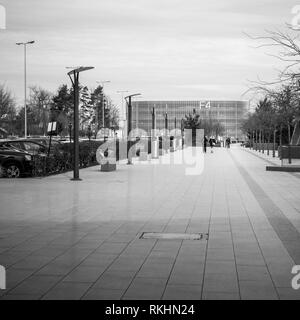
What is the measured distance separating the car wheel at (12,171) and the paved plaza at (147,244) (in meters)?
4.34

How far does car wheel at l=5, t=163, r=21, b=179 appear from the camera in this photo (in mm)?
19359

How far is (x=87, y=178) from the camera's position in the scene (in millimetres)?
19125

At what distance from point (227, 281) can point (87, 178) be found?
13693mm

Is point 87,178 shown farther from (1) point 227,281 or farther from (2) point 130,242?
(1) point 227,281

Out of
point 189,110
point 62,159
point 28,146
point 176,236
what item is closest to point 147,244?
point 176,236

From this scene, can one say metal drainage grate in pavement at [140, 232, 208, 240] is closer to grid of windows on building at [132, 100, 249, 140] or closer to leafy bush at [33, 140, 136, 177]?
leafy bush at [33, 140, 136, 177]

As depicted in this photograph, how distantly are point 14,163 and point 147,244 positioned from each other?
12.6 m

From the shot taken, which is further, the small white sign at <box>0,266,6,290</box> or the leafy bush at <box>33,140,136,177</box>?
the leafy bush at <box>33,140,136,177</box>

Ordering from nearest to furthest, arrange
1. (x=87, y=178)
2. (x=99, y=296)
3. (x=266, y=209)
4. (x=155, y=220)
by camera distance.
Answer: (x=99, y=296) → (x=155, y=220) → (x=266, y=209) → (x=87, y=178)

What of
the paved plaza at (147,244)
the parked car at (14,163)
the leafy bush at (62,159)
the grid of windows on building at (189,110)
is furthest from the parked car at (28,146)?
the grid of windows on building at (189,110)

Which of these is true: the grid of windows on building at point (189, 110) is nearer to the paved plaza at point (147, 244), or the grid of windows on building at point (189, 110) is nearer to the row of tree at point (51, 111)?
the row of tree at point (51, 111)

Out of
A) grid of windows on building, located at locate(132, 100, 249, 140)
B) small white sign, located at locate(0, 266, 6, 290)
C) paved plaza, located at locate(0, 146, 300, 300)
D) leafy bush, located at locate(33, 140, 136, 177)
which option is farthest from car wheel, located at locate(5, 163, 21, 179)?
grid of windows on building, located at locate(132, 100, 249, 140)

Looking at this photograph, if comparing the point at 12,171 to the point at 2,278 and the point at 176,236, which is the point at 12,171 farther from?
the point at 2,278

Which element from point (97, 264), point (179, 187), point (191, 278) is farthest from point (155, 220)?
point (179, 187)
